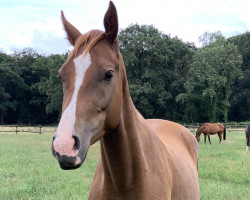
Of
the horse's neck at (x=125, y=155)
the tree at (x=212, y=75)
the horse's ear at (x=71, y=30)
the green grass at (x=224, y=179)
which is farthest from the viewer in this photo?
the tree at (x=212, y=75)

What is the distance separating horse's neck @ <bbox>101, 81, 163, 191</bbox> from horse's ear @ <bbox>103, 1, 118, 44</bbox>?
0.49 metres

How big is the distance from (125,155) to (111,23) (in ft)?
3.25

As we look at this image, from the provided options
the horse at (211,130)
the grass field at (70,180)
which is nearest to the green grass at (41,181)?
the grass field at (70,180)

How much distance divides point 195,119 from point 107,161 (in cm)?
4169

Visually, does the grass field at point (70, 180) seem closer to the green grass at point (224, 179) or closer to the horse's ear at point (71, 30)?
the green grass at point (224, 179)

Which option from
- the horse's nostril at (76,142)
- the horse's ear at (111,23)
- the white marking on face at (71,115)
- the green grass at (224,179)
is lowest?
the green grass at (224,179)

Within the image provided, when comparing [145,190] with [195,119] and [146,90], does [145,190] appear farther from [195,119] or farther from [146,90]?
[195,119]

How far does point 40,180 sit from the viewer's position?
6477 mm

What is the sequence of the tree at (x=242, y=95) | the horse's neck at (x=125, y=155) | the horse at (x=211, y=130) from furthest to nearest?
the tree at (x=242, y=95), the horse at (x=211, y=130), the horse's neck at (x=125, y=155)

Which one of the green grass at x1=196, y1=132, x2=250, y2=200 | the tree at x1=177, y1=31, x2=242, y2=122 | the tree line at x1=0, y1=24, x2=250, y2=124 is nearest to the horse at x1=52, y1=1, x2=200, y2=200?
the green grass at x1=196, y1=132, x2=250, y2=200

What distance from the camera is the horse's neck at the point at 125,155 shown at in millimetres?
2061

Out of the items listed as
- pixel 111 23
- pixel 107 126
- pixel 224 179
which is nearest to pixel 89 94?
pixel 107 126

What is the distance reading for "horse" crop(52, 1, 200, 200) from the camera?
160cm

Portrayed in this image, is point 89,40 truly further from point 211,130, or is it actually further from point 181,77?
point 181,77
